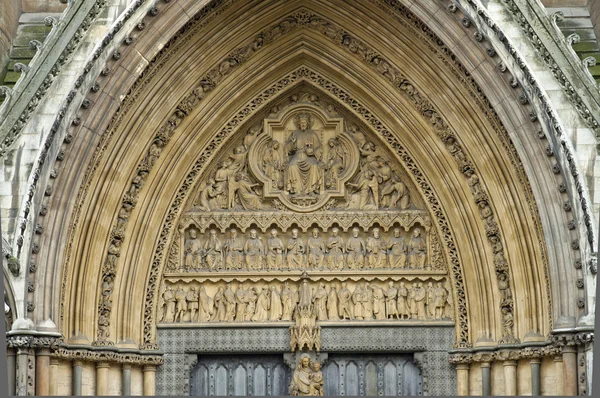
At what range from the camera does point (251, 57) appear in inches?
633

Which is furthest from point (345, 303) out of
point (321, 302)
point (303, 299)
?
point (303, 299)

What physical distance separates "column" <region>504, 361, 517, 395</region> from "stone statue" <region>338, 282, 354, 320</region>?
2.04m

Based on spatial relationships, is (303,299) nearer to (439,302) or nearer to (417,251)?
(417,251)

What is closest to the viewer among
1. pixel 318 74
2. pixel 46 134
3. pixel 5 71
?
pixel 46 134

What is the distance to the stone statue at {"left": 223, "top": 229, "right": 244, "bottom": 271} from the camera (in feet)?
52.9

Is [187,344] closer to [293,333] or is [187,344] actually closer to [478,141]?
[293,333]

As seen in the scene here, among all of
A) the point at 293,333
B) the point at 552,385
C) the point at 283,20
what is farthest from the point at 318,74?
the point at 552,385

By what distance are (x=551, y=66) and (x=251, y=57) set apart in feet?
12.7

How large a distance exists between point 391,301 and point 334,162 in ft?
6.32

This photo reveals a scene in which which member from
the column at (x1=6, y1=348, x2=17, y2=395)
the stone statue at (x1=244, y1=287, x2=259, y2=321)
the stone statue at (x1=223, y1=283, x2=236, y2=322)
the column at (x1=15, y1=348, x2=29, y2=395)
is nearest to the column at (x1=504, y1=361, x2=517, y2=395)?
the stone statue at (x1=244, y1=287, x2=259, y2=321)

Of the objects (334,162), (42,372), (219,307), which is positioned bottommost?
(42,372)

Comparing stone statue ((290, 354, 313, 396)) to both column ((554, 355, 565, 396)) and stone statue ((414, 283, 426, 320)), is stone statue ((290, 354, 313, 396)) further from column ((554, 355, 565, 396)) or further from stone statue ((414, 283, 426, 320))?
column ((554, 355, 565, 396))

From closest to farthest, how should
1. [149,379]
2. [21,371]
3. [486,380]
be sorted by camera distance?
[21,371]
[486,380]
[149,379]

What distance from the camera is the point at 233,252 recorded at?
16.2m
